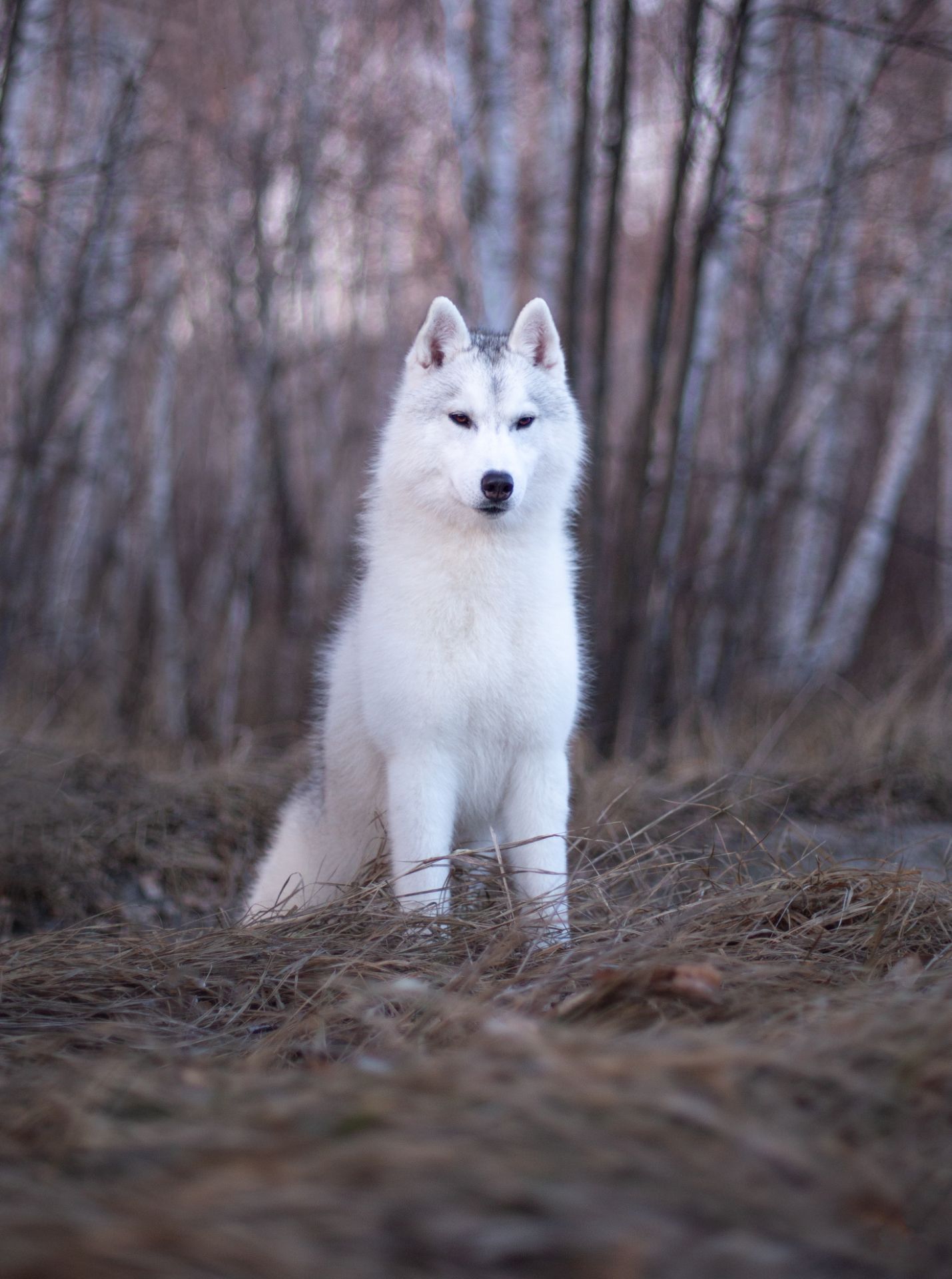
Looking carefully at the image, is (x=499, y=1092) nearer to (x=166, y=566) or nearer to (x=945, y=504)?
(x=166, y=566)

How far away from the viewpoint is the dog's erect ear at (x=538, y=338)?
137 inches

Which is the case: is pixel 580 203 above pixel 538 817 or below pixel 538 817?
above

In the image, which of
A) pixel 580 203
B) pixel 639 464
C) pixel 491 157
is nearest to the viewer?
pixel 580 203

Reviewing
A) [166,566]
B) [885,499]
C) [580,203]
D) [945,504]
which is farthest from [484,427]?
[945,504]

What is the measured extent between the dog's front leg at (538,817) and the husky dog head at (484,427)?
2.31 feet

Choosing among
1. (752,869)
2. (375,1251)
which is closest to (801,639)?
(752,869)

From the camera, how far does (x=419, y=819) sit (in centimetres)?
301

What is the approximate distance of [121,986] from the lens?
2482mm

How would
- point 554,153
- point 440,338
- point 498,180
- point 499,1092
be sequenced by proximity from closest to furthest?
point 499,1092
point 440,338
point 498,180
point 554,153

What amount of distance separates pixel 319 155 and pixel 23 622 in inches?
154

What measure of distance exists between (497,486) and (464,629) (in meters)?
0.40

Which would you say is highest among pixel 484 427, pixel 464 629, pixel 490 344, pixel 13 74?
pixel 13 74

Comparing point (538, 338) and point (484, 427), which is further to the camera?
point (538, 338)

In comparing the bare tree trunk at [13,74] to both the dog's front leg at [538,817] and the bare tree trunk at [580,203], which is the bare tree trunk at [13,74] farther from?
the dog's front leg at [538,817]
